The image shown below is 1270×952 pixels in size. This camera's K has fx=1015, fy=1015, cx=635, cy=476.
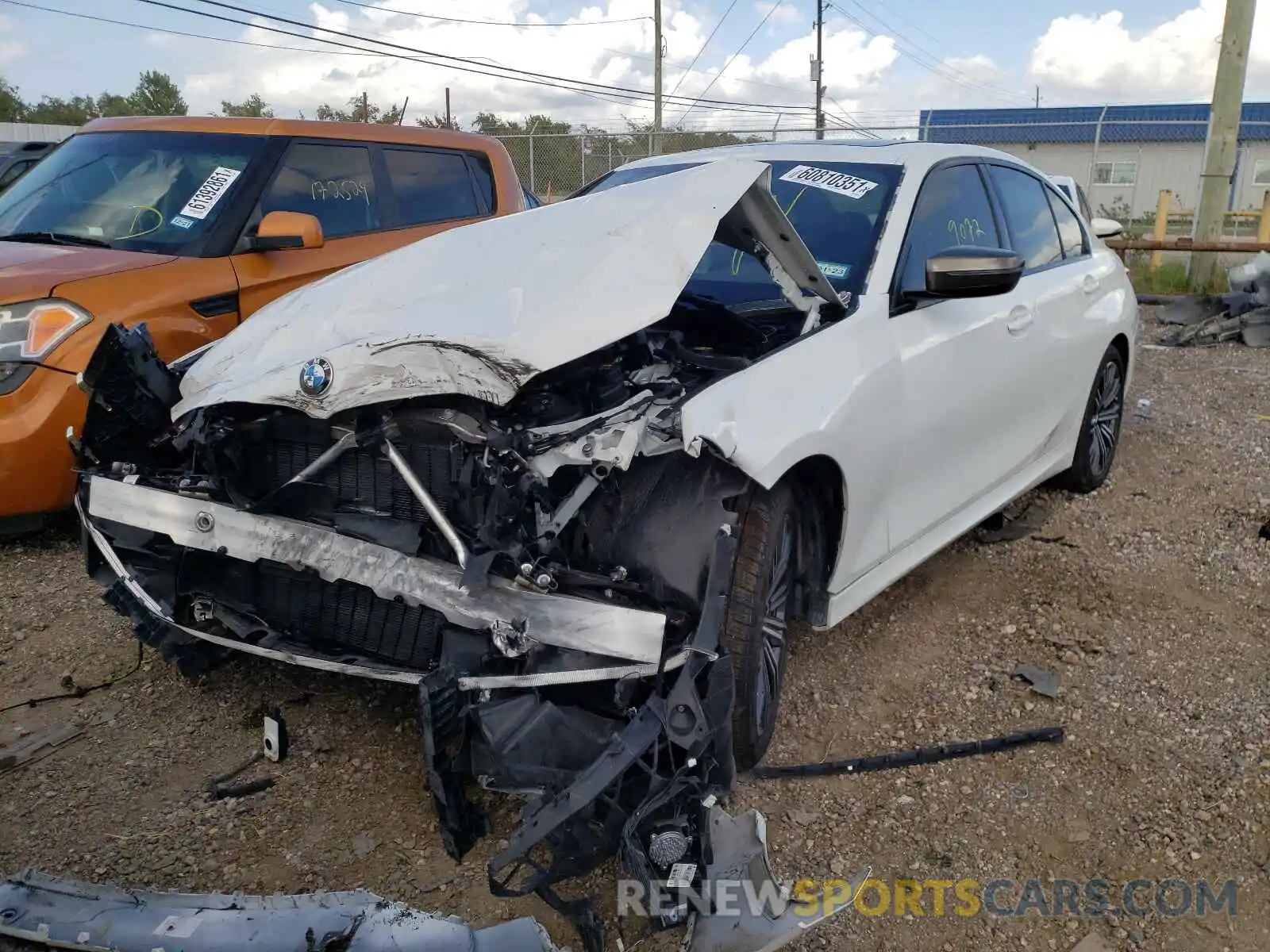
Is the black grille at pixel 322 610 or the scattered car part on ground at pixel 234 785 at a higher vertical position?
the black grille at pixel 322 610

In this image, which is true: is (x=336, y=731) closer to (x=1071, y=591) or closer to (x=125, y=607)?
(x=125, y=607)

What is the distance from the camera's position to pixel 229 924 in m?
1.98

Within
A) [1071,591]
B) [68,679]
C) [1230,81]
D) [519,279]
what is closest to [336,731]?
[68,679]

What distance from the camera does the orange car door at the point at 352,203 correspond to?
474 centimetres

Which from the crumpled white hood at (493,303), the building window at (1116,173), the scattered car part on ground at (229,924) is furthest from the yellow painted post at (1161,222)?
the scattered car part on ground at (229,924)

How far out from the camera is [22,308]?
3902 millimetres

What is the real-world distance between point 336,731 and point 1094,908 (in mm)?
2046

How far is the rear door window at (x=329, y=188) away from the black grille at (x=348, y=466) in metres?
2.57

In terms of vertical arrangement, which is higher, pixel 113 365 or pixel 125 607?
pixel 113 365

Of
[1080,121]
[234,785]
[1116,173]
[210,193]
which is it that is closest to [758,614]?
[234,785]

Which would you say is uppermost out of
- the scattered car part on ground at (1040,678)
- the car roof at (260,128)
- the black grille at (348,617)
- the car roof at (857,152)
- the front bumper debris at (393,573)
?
the car roof at (260,128)

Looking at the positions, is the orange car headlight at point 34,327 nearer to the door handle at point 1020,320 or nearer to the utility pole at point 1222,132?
the door handle at point 1020,320

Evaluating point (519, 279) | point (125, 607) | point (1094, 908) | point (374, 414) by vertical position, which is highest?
point (519, 279)

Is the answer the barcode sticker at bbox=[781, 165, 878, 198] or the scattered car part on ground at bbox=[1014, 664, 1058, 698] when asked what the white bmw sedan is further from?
the scattered car part on ground at bbox=[1014, 664, 1058, 698]
